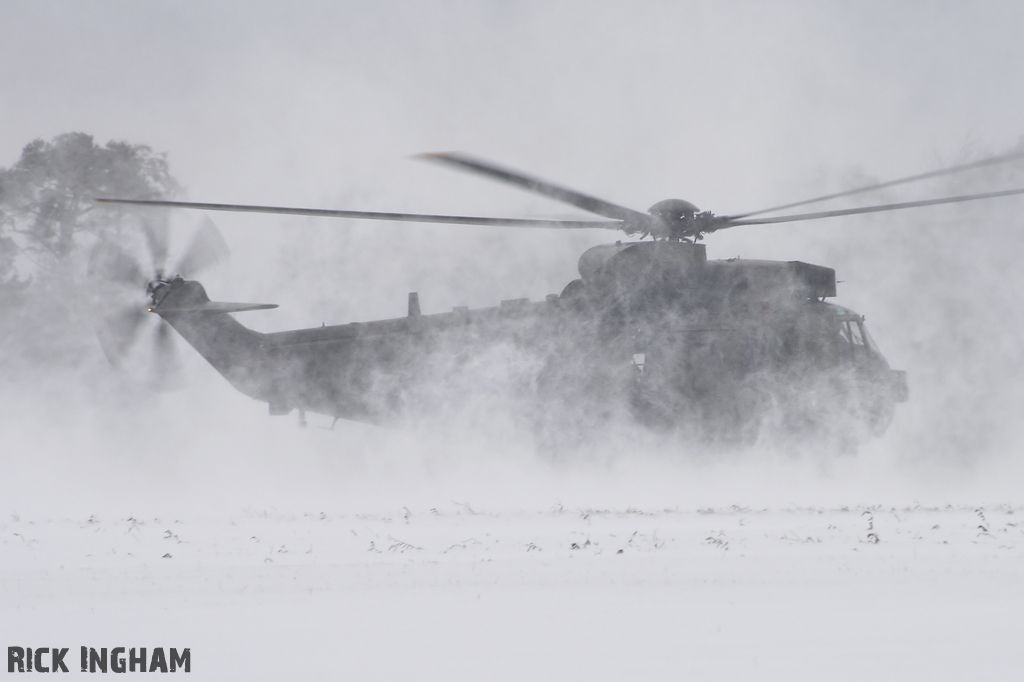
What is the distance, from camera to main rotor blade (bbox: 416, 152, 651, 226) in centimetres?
726

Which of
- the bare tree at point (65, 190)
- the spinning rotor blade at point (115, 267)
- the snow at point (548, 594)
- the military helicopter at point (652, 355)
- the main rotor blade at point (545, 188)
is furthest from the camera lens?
the bare tree at point (65, 190)

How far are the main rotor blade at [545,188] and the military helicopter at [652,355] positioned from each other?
0.19 meters

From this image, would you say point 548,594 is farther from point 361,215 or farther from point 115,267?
point 115,267

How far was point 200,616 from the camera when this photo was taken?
5.32 m

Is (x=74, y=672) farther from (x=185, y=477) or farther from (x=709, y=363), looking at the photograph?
(x=185, y=477)

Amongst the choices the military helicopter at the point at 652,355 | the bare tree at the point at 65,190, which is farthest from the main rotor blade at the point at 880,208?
the bare tree at the point at 65,190

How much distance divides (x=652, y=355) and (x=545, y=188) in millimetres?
3033

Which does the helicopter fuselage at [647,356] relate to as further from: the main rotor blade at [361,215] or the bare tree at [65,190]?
the bare tree at [65,190]

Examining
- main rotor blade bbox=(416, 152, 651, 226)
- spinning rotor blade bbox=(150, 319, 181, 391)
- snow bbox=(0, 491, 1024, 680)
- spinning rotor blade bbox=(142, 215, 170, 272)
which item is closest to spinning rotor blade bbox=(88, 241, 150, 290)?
spinning rotor blade bbox=(142, 215, 170, 272)

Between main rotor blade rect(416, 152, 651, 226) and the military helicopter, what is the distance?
0.64 ft

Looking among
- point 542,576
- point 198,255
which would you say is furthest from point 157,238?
point 542,576

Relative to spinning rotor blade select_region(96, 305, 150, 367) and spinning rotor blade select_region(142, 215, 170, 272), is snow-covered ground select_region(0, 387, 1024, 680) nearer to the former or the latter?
spinning rotor blade select_region(96, 305, 150, 367)

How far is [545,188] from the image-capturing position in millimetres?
8500

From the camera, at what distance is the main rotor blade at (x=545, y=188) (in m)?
7.26
